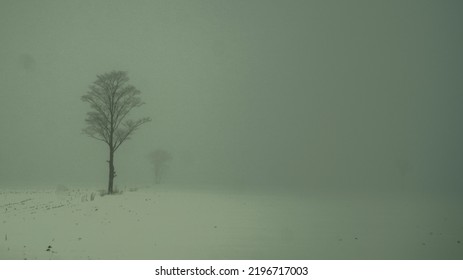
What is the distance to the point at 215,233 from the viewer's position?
1844cm

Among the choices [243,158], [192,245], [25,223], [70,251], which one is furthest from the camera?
[243,158]

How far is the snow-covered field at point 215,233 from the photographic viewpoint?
1523 cm

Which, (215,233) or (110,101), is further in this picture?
(110,101)

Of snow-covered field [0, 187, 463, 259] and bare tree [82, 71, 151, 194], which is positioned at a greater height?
bare tree [82, 71, 151, 194]

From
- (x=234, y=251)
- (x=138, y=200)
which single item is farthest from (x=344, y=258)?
(x=138, y=200)

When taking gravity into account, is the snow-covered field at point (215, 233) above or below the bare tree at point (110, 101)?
below

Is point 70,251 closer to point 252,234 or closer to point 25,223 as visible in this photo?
point 25,223

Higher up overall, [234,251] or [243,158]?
[243,158]

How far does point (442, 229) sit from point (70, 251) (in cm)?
1828

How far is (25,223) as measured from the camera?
1980 cm

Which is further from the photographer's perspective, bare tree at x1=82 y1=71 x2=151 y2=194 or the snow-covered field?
bare tree at x1=82 y1=71 x2=151 y2=194

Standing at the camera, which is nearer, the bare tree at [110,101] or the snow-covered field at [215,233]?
the snow-covered field at [215,233]

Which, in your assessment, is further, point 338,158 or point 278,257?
point 338,158

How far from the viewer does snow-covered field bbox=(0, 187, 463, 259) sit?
15.2 m
